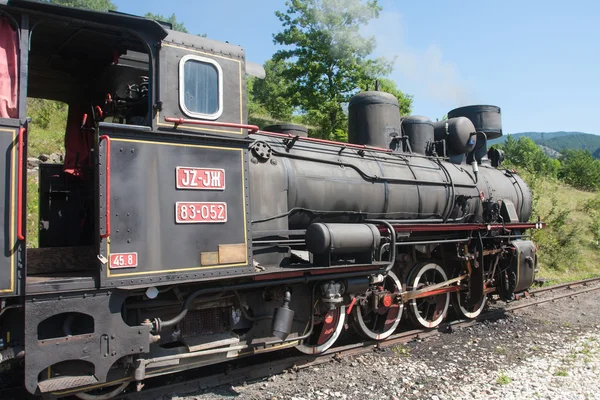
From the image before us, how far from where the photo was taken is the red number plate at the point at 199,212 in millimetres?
4176

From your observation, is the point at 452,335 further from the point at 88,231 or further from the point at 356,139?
the point at 88,231

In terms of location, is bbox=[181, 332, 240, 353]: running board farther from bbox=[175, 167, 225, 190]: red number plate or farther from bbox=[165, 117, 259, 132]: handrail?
bbox=[165, 117, 259, 132]: handrail

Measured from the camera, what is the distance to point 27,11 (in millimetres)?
3551

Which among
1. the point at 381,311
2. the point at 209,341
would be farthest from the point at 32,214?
the point at 381,311

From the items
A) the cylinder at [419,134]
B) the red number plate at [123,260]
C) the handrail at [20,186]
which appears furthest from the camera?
the cylinder at [419,134]

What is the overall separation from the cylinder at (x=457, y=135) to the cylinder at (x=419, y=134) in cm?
44

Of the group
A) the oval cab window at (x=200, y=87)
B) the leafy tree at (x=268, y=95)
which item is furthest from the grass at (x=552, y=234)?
the leafy tree at (x=268, y=95)

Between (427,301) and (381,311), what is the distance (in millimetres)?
1441

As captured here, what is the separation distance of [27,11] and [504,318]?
8.36 meters

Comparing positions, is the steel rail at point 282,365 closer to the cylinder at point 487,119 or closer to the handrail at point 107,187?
the handrail at point 107,187

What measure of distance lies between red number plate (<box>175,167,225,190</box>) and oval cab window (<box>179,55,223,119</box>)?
53cm

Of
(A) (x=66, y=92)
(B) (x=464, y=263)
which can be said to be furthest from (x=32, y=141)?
(B) (x=464, y=263)

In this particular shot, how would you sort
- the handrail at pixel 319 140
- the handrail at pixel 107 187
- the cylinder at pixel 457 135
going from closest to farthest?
the handrail at pixel 107 187 → the handrail at pixel 319 140 → the cylinder at pixel 457 135

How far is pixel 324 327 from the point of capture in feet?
18.8
